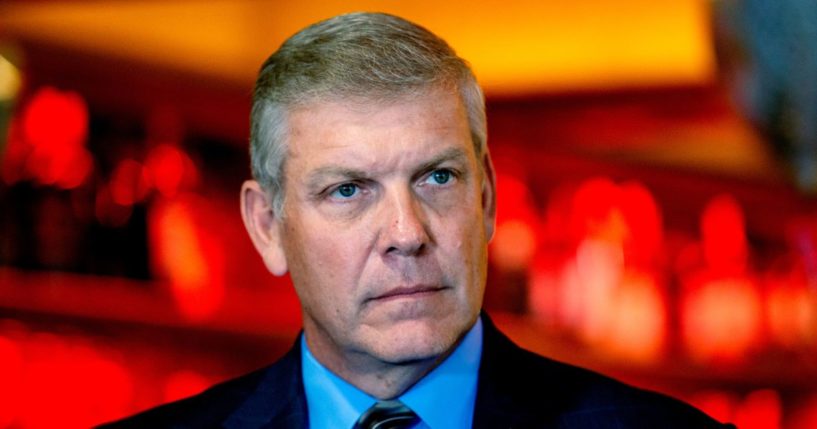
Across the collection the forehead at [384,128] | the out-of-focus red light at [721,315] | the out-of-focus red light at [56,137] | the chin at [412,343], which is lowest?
the out-of-focus red light at [721,315]

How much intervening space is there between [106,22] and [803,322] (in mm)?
2617

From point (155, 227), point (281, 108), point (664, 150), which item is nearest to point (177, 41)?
point (155, 227)

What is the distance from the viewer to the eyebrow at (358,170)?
1692 mm

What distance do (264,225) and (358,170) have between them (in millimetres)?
261

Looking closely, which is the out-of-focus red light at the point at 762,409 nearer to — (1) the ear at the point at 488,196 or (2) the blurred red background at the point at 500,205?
(2) the blurred red background at the point at 500,205

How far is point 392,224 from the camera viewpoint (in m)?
1.67

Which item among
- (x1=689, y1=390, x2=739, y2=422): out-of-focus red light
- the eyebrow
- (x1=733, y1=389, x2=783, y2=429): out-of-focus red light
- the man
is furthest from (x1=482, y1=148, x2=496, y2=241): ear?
(x1=733, y1=389, x2=783, y2=429): out-of-focus red light

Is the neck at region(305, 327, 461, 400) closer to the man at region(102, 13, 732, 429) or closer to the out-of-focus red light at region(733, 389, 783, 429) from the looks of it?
the man at region(102, 13, 732, 429)

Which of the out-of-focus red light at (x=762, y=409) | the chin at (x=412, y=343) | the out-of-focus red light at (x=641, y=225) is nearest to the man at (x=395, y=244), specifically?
the chin at (x=412, y=343)

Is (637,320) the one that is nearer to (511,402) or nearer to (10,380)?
(10,380)

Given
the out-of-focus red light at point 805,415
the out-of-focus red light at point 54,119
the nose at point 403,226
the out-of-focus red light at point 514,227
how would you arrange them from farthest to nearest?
1. the out-of-focus red light at point 805,415
2. the out-of-focus red light at point 514,227
3. the out-of-focus red light at point 54,119
4. the nose at point 403,226

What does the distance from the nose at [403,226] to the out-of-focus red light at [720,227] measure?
3.33 metres

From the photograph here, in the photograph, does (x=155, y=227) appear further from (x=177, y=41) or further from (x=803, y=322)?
(x=803, y=322)

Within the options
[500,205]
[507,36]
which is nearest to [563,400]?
[507,36]
